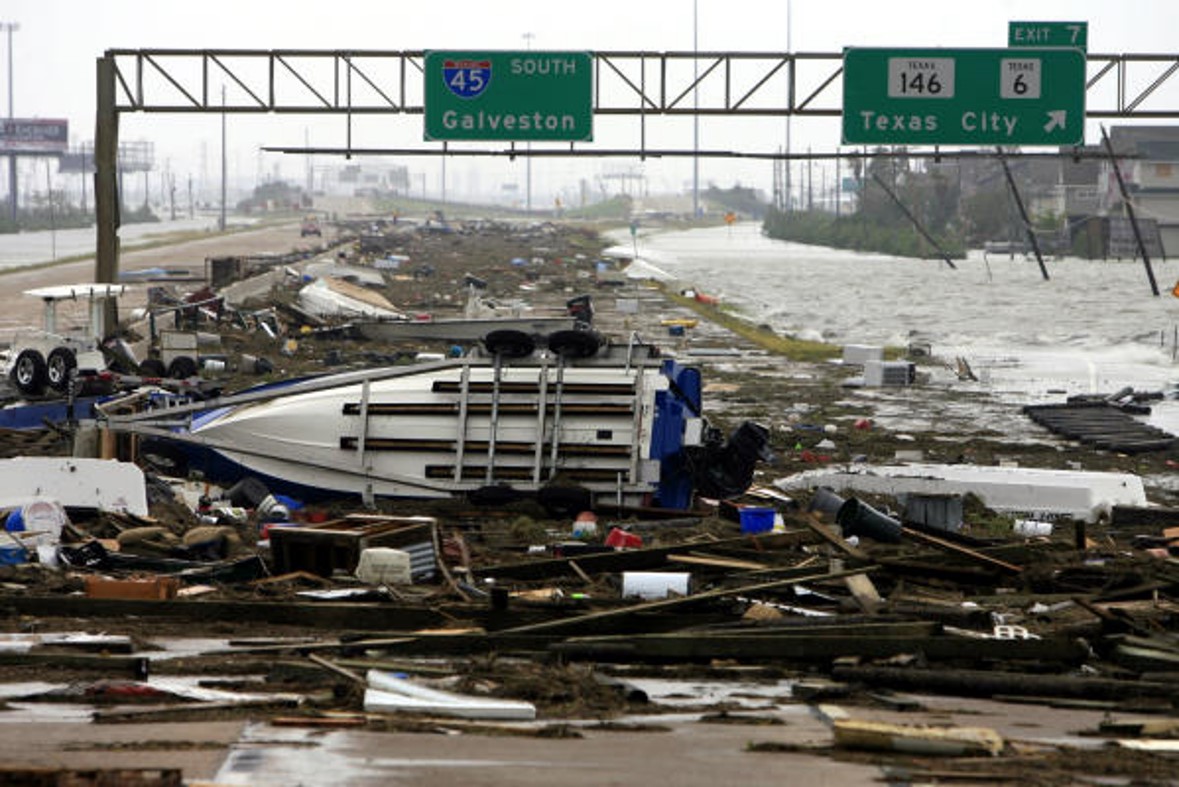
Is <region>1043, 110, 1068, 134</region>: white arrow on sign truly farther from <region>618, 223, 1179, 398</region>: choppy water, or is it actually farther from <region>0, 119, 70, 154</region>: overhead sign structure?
<region>0, 119, 70, 154</region>: overhead sign structure

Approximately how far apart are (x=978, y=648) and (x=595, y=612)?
7.55 ft

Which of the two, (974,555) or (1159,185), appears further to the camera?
(1159,185)

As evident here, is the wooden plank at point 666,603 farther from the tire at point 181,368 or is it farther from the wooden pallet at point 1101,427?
the tire at point 181,368

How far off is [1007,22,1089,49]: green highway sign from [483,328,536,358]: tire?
16.0m

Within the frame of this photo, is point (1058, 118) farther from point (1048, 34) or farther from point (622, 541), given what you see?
point (622, 541)

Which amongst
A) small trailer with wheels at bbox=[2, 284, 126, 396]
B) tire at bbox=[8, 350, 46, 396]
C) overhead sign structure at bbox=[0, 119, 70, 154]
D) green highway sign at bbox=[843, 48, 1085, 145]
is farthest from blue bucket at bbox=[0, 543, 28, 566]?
overhead sign structure at bbox=[0, 119, 70, 154]

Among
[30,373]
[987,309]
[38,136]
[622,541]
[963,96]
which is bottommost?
[622,541]

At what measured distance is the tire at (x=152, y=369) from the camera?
26719 mm

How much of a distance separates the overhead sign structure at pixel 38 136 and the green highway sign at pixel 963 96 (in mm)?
167537

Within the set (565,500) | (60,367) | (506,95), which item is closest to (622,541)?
(565,500)

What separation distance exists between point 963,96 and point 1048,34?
2.08 metres

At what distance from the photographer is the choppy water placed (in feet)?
135

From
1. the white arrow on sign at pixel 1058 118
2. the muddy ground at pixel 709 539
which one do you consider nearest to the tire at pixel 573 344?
the muddy ground at pixel 709 539

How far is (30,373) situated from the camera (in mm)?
23922
